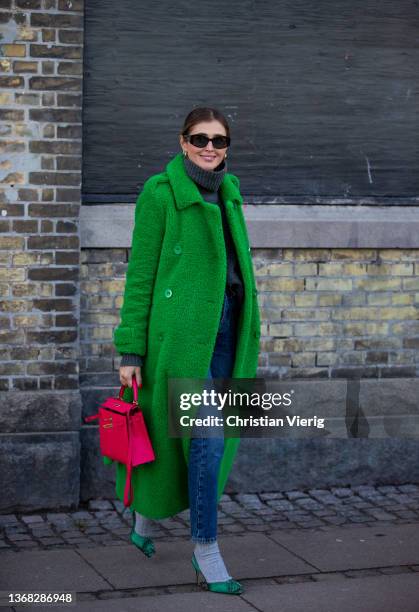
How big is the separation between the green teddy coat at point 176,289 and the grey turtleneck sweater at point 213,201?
29 mm

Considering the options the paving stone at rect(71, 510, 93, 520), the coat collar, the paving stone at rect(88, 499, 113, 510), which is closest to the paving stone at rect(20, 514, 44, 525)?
the paving stone at rect(71, 510, 93, 520)

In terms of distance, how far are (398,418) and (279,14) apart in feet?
7.93

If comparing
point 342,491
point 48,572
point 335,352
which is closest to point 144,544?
point 48,572

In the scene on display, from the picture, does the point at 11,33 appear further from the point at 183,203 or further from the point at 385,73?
the point at 385,73

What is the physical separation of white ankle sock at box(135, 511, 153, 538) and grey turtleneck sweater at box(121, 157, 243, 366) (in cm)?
75

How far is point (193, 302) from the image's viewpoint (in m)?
4.85

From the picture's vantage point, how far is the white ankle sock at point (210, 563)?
4840 mm

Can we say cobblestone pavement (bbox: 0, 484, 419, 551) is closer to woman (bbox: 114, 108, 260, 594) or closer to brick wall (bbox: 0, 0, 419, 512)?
brick wall (bbox: 0, 0, 419, 512)

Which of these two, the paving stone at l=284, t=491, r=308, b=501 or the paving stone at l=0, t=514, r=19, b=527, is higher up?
the paving stone at l=284, t=491, r=308, b=501

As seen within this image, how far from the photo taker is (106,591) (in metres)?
4.86

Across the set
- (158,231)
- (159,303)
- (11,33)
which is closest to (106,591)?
(159,303)

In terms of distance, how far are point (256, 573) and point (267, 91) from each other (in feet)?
9.18

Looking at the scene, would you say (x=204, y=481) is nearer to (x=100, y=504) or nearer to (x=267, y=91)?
(x=100, y=504)

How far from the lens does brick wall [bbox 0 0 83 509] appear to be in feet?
19.8
